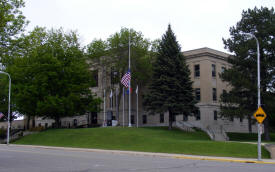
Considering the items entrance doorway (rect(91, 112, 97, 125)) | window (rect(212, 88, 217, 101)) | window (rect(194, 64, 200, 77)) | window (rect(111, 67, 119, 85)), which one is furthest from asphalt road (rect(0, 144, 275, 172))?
entrance doorway (rect(91, 112, 97, 125))

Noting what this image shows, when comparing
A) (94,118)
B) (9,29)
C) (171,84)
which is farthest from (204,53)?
(9,29)

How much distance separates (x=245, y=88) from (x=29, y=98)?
28974mm

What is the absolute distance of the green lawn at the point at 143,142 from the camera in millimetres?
26375

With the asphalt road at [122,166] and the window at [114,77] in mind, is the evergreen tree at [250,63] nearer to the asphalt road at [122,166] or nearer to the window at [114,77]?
the window at [114,77]

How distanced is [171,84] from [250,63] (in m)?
10.2

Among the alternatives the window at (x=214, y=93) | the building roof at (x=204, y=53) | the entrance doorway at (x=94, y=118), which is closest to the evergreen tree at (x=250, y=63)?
the building roof at (x=204, y=53)

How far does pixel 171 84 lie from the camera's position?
45188 millimetres

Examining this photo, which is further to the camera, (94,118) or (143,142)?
(94,118)

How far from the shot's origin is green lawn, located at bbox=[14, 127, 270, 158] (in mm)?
26375

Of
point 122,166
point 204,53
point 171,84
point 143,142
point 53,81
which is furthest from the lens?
point 204,53

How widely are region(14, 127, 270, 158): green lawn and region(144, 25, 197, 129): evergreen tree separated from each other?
13.1 feet

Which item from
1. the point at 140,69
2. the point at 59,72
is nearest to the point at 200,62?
the point at 140,69

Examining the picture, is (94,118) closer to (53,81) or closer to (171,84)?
(53,81)

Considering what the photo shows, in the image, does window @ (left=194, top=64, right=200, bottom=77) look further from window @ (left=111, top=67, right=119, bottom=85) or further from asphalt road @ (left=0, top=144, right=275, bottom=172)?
asphalt road @ (left=0, top=144, right=275, bottom=172)
